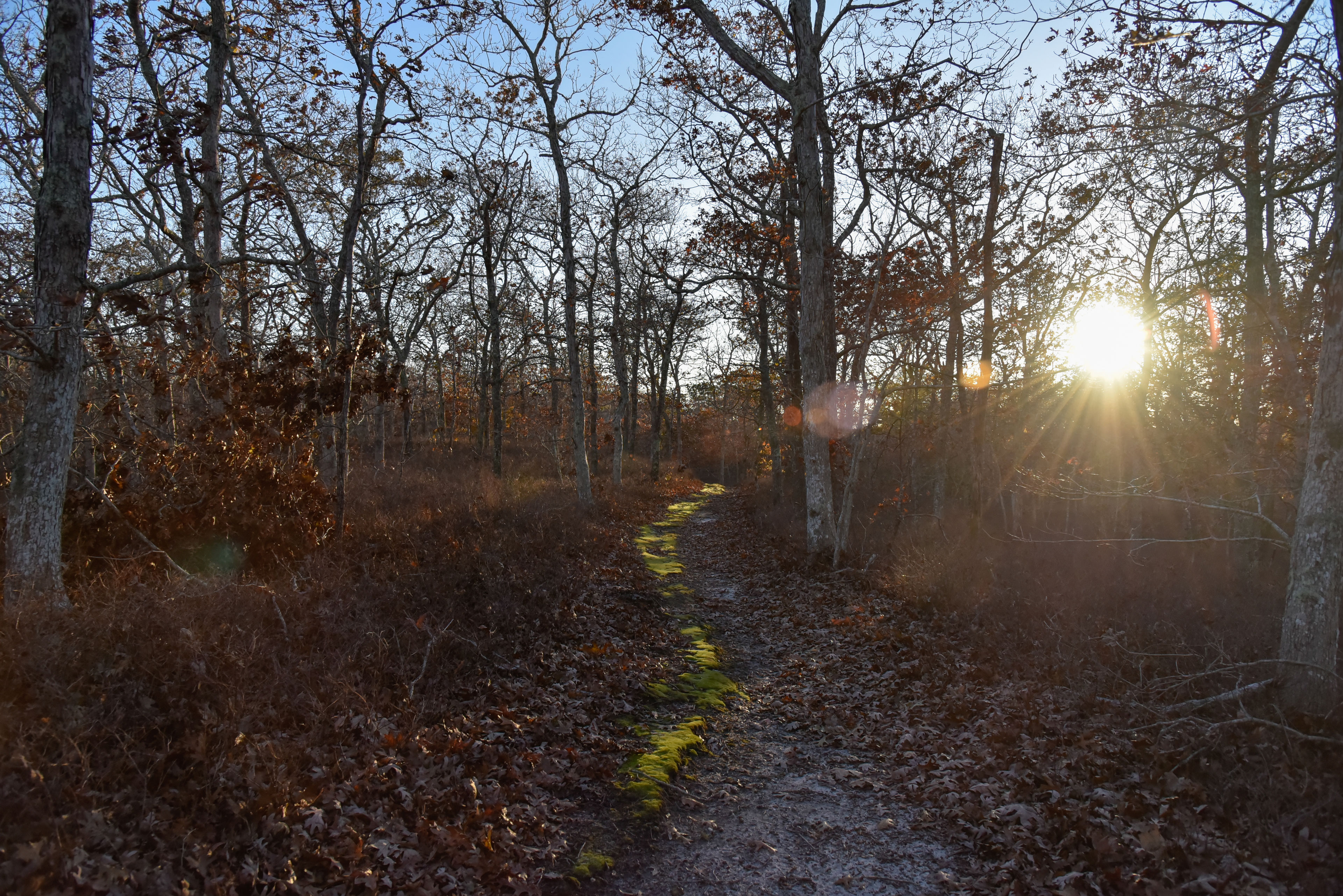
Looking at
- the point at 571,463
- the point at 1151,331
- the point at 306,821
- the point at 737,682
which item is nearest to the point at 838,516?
the point at 1151,331

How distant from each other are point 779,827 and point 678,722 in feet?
6.01

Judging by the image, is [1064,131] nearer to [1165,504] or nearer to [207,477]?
[207,477]

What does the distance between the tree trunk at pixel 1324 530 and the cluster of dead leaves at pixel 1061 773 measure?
2.63ft

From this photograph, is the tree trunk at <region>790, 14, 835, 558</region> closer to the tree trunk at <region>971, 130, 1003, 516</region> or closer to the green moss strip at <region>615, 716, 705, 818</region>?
the tree trunk at <region>971, 130, 1003, 516</region>

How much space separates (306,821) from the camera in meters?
4.01

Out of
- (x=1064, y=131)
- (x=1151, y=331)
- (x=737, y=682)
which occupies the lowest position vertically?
(x=737, y=682)

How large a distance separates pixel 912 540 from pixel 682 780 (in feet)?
32.9

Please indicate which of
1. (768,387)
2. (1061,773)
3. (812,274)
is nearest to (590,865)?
(1061,773)

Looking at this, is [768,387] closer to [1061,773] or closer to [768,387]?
[768,387]

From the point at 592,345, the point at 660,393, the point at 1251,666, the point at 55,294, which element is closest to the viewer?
the point at 55,294

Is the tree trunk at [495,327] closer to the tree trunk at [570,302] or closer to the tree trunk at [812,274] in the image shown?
the tree trunk at [570,302]

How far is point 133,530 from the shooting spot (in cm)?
740

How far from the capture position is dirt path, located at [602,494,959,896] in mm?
4379

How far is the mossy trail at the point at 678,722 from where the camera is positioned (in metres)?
5.41
